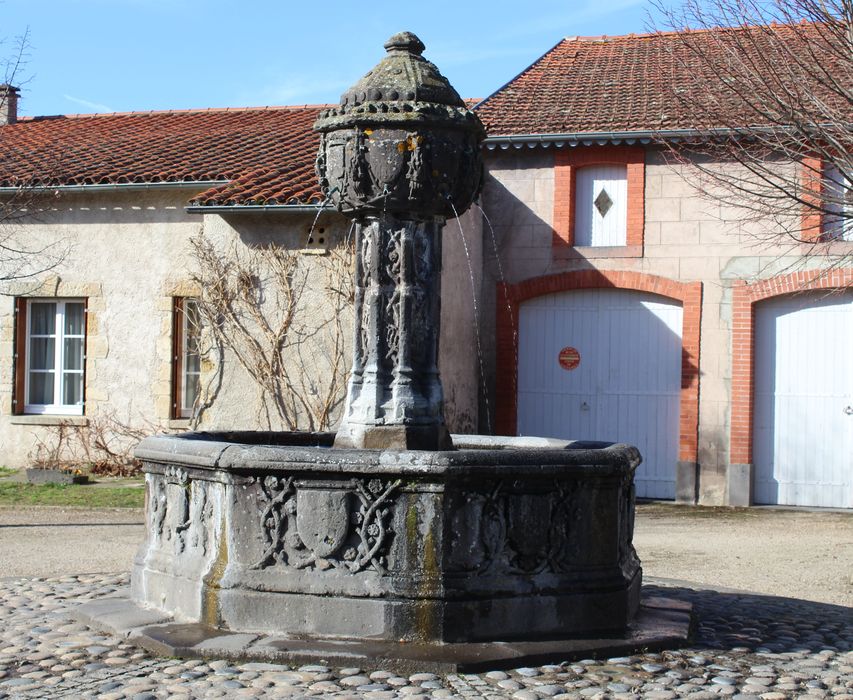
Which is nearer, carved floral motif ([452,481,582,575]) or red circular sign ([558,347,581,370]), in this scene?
carved floral motif ([452,481,582,575])

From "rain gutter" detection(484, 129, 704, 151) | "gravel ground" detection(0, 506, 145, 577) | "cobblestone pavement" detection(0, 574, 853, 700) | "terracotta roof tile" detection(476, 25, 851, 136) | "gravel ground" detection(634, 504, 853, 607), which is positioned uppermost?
Answer: "terracotta roof tile" detection(476, 25, 851, 136)

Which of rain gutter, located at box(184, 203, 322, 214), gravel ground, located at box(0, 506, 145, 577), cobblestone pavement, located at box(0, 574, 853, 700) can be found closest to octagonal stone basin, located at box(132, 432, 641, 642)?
cobblestone pavement, located at box(0, 574, 853, 700)

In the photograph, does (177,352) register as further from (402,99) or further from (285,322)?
(402,99)

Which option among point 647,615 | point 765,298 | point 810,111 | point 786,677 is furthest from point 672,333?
point 786,677

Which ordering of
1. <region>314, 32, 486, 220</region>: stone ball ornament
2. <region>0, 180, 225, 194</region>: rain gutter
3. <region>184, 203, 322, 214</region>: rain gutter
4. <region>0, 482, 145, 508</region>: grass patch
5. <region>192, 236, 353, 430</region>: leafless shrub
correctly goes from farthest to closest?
<region>0, 180, 225, 194</region>: rain gutter < <region>192, 236, 353, 430</region>: leafless shrub < <region>184, 203, 322, 214</region>: rain gutter < <region>0, 482, 145, 508</region>: grass patch < <region>314, 32, 486, 220</region>: stone ball ornament

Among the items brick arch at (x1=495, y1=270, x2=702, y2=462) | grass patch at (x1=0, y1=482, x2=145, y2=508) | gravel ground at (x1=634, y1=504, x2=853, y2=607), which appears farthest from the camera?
brick arch at (x1=495, y1=270, x2=702, y2=462)

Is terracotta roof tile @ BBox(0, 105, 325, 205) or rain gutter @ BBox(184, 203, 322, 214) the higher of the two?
terracotta roof tile @ BBox(0, 105, 325, 205)

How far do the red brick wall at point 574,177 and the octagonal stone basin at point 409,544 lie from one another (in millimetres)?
9175

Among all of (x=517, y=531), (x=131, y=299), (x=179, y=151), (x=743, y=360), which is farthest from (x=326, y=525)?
(x=179, y=151)

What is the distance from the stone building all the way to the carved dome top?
6954mm

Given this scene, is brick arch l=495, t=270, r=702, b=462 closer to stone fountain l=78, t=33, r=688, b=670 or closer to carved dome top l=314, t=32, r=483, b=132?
stone fountain l=78, t=33, r=688, b=670

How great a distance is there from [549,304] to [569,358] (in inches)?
29.2

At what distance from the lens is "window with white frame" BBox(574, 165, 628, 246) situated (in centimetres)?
1523

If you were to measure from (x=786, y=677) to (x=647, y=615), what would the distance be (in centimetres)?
112
